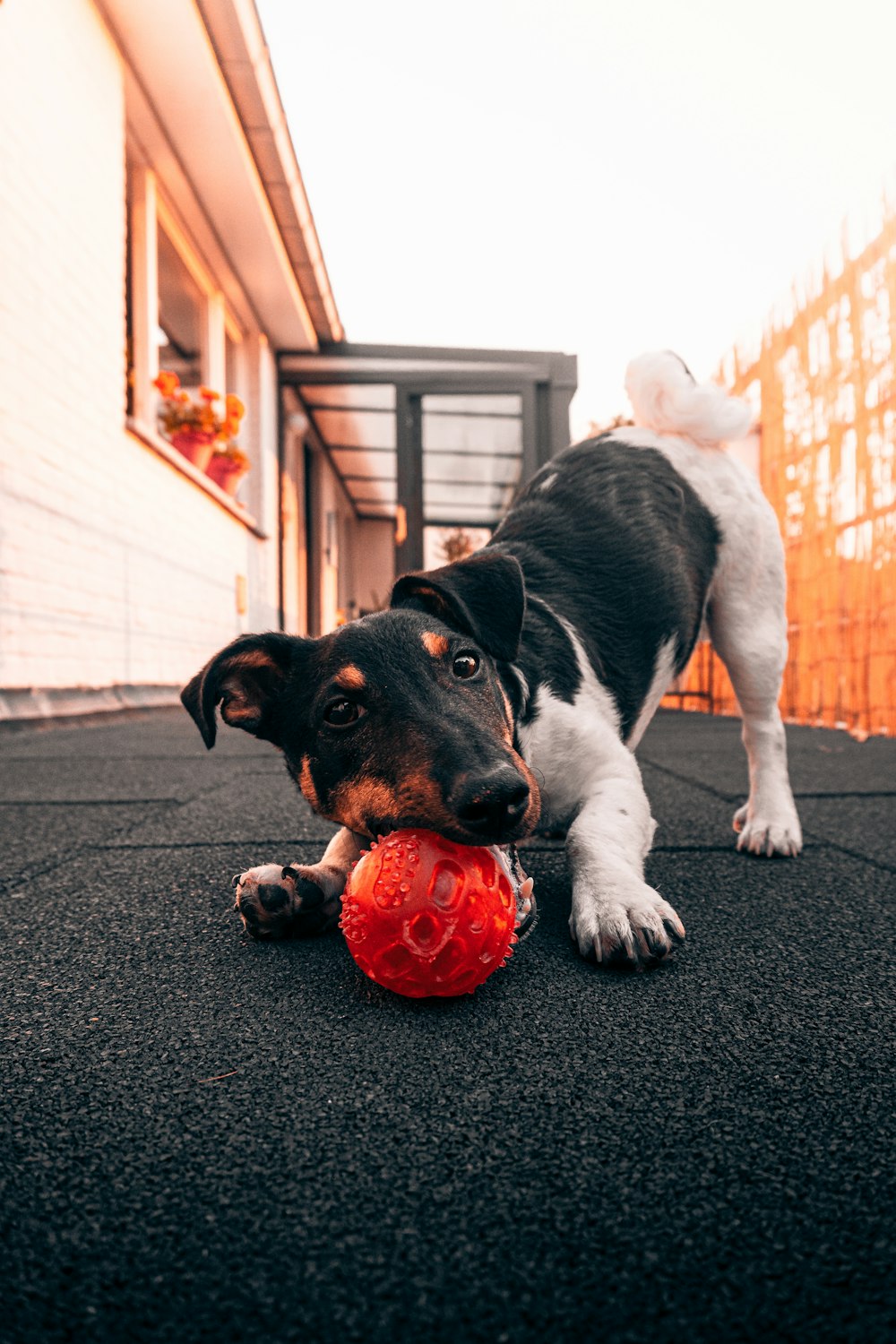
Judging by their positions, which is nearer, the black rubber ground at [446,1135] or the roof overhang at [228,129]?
the black rubber ground at [446,1135]

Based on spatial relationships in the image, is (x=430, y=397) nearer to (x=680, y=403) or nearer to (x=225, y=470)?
(x=225, y=470)

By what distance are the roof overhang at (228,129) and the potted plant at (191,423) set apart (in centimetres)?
158

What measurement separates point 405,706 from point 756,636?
1.67m

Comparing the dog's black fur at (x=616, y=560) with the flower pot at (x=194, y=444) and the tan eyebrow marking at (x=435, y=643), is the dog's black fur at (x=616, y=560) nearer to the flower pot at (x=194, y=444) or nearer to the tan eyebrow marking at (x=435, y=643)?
the tan eyebrow marking at (x=435, y=643)

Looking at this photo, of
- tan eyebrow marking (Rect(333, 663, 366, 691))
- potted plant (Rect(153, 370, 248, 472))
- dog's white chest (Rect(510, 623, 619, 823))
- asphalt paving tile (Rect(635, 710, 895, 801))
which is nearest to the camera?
tan eyebrow marking (Rect(333, 663, 366, 691))

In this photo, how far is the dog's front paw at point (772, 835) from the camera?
87.3 inches

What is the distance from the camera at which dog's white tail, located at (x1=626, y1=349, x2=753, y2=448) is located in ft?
9.48

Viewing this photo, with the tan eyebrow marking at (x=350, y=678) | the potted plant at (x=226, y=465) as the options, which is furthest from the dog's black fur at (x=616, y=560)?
the potted plant at (x=226, y=465)

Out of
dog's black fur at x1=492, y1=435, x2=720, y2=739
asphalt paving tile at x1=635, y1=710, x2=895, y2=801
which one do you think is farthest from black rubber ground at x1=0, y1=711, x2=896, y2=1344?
asphalt paving tile at x1=635, y1=710, x2=895, y2=801

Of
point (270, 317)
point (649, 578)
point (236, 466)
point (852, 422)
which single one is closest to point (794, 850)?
point (649, 578)

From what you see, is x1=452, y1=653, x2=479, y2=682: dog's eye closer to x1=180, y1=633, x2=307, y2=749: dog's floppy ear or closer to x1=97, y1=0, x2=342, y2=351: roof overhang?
x1=180, y1=633, x2=307, y2=749: dog's floppy ear

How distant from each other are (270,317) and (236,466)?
2.36m

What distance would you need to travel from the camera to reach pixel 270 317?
923cm

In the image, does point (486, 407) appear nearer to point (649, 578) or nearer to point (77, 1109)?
point (649, 578)
